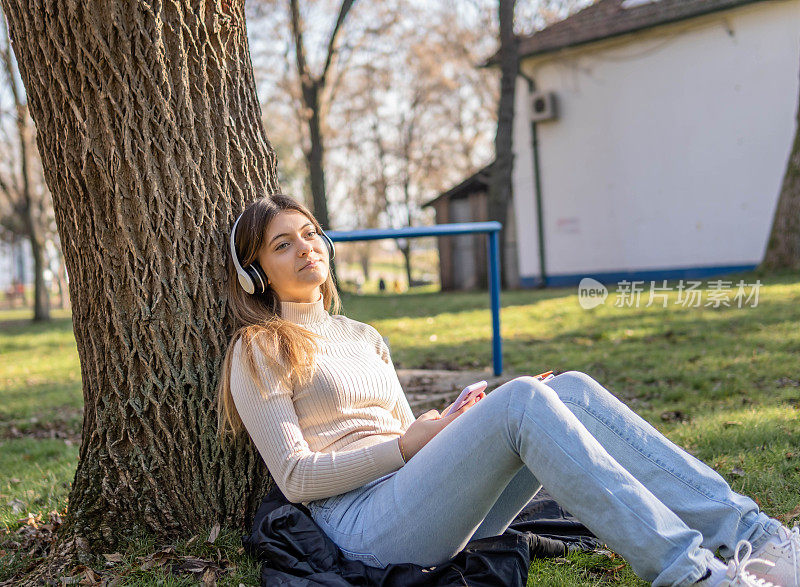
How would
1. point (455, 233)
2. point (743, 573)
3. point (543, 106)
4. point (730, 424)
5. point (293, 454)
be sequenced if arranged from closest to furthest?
point (743, 573) < point (293, 454) < point (730, 424) < point (455, 233) < point (543, 106)

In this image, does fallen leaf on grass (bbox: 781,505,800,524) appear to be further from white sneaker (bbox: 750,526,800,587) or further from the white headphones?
the white headphones

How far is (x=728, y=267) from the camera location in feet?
44.4

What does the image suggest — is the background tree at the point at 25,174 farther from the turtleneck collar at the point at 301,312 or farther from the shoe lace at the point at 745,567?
the shoe lace at the point at 745,567

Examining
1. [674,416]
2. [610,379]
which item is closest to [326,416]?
[674,416]

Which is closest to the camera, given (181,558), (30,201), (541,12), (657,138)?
(181,558)

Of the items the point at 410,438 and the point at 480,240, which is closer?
the point at 410,438

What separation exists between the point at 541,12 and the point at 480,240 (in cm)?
666

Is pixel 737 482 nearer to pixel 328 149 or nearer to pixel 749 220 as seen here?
pixel 749 220

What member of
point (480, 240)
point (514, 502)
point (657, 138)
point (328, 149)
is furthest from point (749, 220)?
point (328, 149)

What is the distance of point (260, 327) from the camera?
2.55 metres

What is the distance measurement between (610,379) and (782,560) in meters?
3.56

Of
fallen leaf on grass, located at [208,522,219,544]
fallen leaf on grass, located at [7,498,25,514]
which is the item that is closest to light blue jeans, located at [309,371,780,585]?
fallen leaf on grass, located at [208,522,219,544]

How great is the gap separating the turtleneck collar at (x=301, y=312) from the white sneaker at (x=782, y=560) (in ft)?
5.24

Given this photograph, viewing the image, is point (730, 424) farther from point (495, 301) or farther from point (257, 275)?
point (257, 275)
